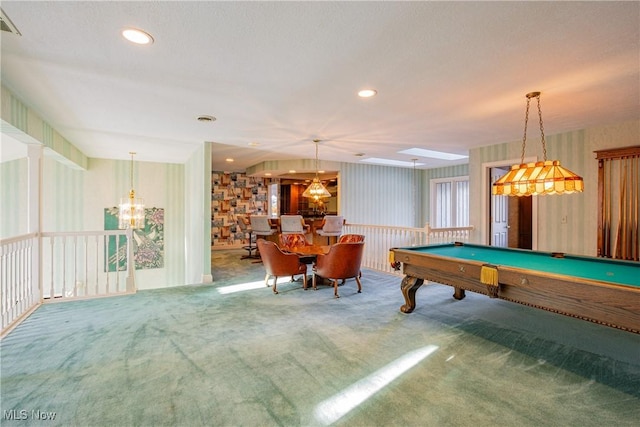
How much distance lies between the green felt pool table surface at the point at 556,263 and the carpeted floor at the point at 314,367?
74cm

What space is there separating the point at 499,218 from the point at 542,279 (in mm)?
4455

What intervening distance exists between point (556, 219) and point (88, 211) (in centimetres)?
962

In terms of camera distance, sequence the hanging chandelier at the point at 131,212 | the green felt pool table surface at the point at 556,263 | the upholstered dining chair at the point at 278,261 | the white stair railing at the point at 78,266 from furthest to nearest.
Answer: the hanging chandelier at the point at 131,212 < the white stair railing at the point at 78,266 < the upholstered dining chair at the point at 278,261 < the green felt pool table surface at the point at 556,263

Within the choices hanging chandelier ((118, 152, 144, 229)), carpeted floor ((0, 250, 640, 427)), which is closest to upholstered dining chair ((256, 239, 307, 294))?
carpeted floor ((0, 250, 640, 427))

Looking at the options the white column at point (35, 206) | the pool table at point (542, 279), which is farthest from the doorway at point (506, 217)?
the white column at point (35, 206)

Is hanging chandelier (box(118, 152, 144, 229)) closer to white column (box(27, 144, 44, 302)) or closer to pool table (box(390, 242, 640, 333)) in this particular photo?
white column (box(27, 144, 44, 302))

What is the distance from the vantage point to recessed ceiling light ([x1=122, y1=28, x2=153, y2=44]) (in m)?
2.06

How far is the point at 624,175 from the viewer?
13.8 feet

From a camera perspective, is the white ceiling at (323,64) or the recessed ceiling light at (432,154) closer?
the white ceiling at (323,64)

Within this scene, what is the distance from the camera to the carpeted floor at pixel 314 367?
1.94 m

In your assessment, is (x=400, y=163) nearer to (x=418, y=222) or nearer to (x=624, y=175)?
(x=418, y=222)

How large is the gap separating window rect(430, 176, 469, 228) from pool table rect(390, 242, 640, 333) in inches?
212

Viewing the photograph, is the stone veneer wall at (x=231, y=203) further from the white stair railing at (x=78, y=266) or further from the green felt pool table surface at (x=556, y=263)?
the green felt pool table surface at (x=556, y=263)

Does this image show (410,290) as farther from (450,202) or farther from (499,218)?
(450,202)
